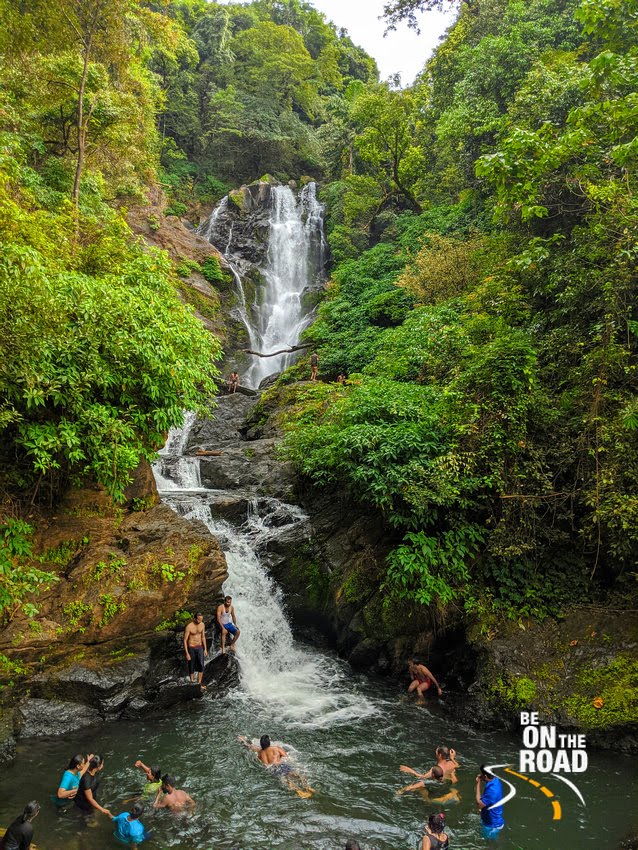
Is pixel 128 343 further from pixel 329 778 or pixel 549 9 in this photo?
pixel 549 9

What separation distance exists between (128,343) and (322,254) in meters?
24.3

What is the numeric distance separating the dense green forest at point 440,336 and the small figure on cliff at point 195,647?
9.74 ft

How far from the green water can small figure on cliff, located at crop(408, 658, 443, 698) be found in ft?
1.02

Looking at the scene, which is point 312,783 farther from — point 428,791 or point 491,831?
point 491,831

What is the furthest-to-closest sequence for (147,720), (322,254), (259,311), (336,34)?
(336,34) → (322,254) → (259,311) → (147,720)

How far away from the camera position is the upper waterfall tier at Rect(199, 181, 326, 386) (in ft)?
86.2

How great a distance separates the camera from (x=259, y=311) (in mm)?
27484

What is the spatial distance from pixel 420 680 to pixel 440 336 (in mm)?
8036

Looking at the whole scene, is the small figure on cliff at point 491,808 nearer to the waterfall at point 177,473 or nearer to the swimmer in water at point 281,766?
the swimmer in water at point 281,766

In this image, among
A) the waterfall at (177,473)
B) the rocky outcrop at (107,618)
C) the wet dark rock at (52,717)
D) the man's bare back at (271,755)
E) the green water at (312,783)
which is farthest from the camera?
the waterfall at (177,473)

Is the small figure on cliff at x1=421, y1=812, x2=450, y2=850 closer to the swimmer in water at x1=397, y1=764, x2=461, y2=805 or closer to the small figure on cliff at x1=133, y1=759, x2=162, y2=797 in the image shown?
the swimmer in water at x1=397, y1=764, x2=461, y2=805

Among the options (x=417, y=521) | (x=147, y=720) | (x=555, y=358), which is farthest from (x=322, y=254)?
(x=147, y=720)

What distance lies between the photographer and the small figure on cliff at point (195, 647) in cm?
886

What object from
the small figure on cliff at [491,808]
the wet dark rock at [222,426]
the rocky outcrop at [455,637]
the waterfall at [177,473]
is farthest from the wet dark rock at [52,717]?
the wet dark rock at [222,426]
